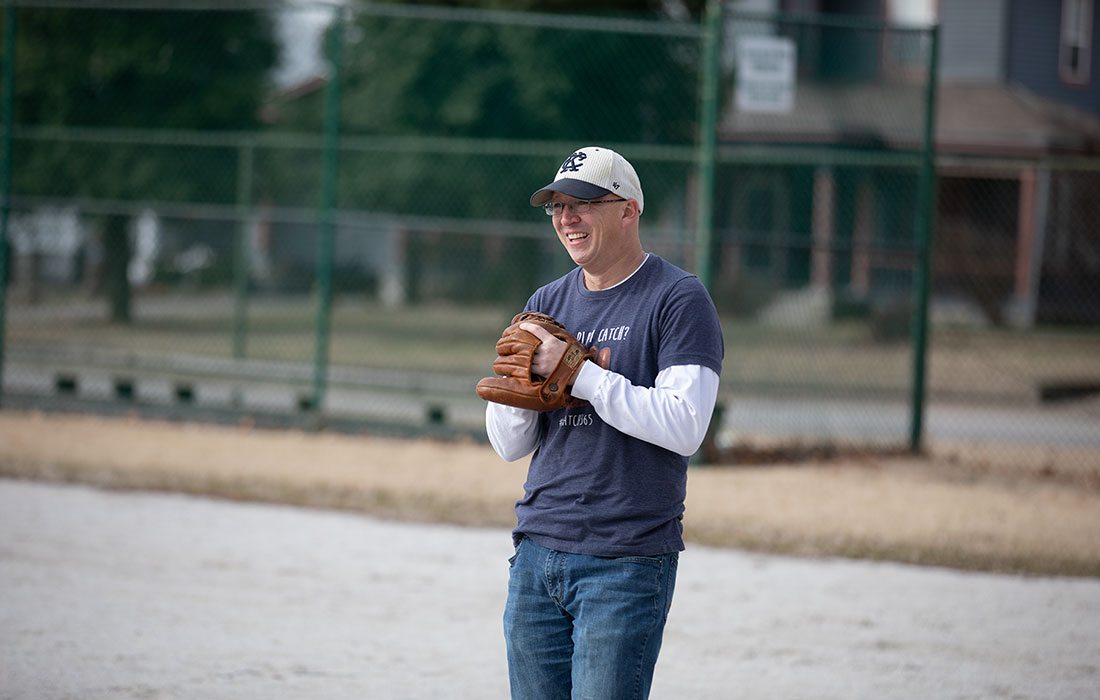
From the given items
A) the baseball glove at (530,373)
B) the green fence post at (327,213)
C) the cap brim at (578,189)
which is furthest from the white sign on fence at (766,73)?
the baseball glove at (530,373)

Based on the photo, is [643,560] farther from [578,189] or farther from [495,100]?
[495,100]

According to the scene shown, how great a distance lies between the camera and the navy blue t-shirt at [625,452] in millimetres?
3404

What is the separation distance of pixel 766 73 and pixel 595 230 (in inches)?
309

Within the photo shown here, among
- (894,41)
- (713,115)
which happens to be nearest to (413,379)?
(713,115)

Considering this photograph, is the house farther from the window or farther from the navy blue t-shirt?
the navy blue t-shirt

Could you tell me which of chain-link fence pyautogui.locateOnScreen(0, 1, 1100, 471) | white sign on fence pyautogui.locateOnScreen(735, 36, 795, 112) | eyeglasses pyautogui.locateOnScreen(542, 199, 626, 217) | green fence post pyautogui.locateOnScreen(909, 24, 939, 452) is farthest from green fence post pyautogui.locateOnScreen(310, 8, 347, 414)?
eyeglasses pyautogui.locateOnScreen(542, 199, 626, 217)

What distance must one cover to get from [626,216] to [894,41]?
922 cm

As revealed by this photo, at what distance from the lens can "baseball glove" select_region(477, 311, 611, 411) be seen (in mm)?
3385

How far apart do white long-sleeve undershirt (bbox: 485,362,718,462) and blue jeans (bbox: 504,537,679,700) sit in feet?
1.14

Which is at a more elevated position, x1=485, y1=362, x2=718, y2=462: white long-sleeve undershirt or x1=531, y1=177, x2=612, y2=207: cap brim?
x1=531, y1=177, x2=612, y2=207: cap brim

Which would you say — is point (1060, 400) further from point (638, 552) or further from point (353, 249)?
Answer: point (353, 249)

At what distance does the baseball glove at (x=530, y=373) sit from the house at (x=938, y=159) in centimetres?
760

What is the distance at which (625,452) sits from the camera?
347 centimetres

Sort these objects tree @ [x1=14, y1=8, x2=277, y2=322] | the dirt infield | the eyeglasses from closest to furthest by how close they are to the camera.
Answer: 1. the eyeglasses
2. the dirt infield
3. tree @ [x1=14, y1=8, x2=277, y2=322]
